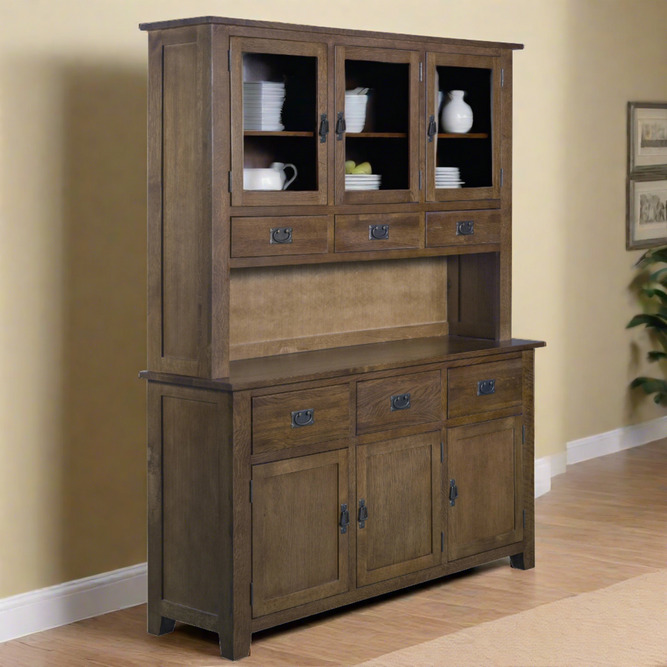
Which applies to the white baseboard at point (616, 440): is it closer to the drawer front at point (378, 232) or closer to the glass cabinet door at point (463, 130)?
the glass cabinet door at point (463, 130)

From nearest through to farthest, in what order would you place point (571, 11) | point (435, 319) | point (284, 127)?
point (284, 127) < point (435, 319) < point (571, 11)

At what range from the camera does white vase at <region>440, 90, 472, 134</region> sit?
455 centimetres

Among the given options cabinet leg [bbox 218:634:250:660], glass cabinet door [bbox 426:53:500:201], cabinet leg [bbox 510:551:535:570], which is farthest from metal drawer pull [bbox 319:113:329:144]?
cabinet leg [bbox 510:551:535:570]

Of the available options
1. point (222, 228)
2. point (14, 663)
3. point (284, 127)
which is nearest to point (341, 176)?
point (284, 127)

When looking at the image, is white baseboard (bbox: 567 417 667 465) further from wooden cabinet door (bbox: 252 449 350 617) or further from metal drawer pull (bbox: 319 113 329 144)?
metal drawer pull (bbox: 319 113 329 144)

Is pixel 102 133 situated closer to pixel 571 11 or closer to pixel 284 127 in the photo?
pixel 284 127

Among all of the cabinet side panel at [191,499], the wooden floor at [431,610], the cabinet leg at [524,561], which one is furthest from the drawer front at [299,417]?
the cabinet leg at [524,561]

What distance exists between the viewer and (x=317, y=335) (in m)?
4.58

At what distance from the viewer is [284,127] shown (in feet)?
13.3

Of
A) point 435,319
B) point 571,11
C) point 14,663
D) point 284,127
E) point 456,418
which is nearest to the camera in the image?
point 14,663

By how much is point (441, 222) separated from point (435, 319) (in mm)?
637

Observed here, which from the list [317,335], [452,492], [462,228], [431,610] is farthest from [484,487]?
[462,228]

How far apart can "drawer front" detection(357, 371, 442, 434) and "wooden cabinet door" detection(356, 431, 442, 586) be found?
0.07 meters

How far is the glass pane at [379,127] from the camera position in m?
4.30
